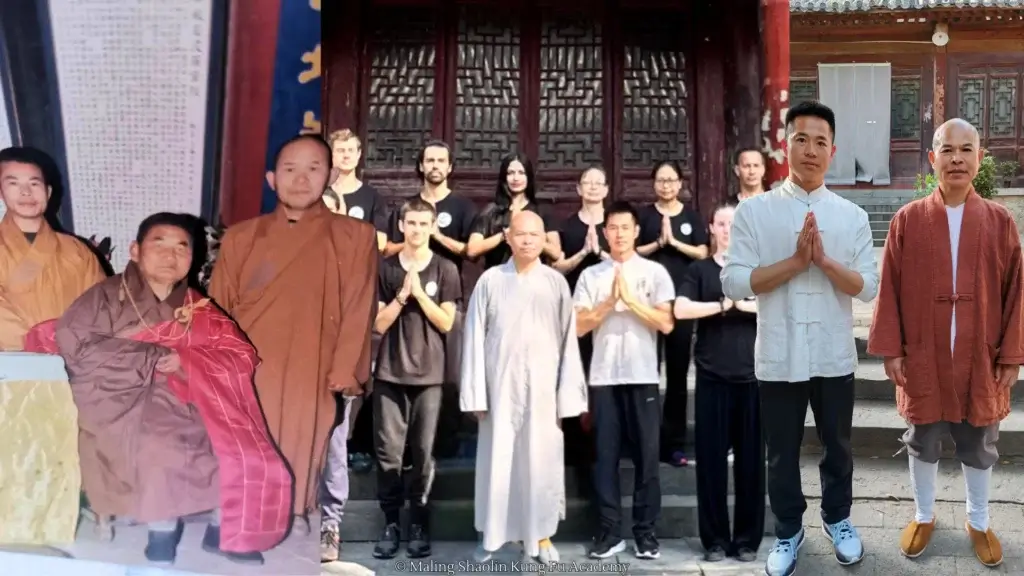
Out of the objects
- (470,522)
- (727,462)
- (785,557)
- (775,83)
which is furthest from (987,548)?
(775,83)

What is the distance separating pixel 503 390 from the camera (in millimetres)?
3926

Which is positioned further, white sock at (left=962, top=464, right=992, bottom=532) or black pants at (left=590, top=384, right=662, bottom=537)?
black pants at (left=590, top=384, right=662, bottom=537)

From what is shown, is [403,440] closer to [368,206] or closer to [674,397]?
[368,206]

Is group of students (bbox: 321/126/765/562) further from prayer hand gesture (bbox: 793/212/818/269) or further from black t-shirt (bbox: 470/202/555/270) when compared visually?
prayer hand gesture (bbox: 793/212/818/269)

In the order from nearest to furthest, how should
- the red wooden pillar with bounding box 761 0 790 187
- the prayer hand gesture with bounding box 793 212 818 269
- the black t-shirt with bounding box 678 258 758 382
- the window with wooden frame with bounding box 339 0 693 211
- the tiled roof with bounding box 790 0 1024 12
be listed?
the prayer hand gesture with bounding box 793 212 818 269 < the black t-shirt with bounding box 678 258 758 382 < the red wooden pillar with bounding box 761 0 790 187 < the window with wooden frame with bounding box 339 0 693 211 < the tiled roof with bounding box 790 0 1024 12

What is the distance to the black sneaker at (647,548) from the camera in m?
3.89

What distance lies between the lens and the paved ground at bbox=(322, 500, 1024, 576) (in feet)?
11.7

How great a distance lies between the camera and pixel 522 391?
3941 millimetres

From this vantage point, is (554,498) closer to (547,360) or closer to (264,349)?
(547,360)

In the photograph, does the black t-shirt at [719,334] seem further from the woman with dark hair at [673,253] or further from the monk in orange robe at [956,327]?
the monk in orange robe at [956,327]

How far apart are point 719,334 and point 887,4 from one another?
7.48 metres

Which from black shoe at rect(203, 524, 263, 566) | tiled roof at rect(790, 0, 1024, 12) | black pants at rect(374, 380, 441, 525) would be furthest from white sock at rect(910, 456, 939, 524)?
tiled roof at rect(790, 0, 1024, 12)

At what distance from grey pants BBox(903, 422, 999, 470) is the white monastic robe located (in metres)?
1.45

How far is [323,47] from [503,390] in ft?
7.76
